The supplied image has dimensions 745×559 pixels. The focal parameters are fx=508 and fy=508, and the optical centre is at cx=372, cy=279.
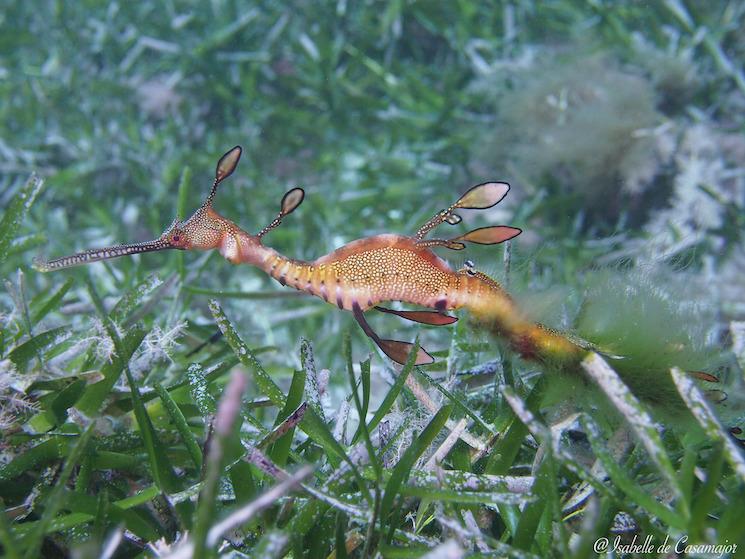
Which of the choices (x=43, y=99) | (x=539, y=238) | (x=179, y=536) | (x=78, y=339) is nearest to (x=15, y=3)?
(x=43, y=99)

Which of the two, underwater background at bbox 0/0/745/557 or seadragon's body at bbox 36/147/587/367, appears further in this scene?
seadragon's body at bbox 36/147/587/367

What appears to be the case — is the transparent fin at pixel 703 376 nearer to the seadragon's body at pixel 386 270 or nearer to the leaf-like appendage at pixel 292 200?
the seadragon's body at pixel 386 270

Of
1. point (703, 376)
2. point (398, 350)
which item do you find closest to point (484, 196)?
point (398, 350)

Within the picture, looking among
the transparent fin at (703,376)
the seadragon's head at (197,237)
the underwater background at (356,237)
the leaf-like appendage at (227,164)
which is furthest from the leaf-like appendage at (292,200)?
the transparent fin at (703,376)

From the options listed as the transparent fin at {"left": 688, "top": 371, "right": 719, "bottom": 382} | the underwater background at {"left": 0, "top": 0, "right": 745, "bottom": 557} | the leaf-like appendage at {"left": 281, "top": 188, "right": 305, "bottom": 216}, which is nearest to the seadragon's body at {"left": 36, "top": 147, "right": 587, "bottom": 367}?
the leaf-like appendage at {"left": 281, "top": 188, "right": 305, "bottom": 216}

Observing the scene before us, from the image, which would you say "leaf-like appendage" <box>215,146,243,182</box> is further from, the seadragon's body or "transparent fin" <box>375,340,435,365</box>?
"transparent fin" <box>375,340,435,365</box>
